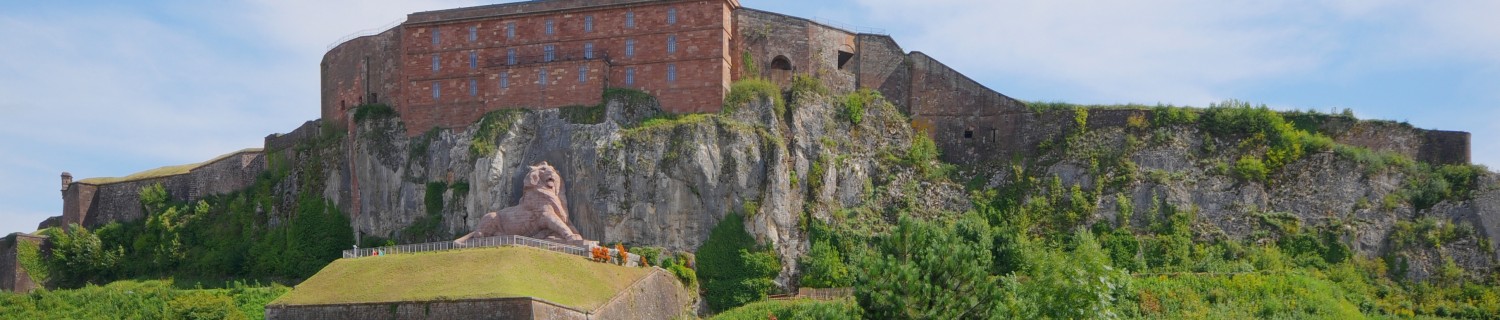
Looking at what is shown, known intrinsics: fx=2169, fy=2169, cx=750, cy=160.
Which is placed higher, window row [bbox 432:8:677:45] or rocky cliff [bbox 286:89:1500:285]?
window row [bbox 432:8:677:45]

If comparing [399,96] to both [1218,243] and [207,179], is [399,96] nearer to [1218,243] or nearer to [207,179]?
[207,179]

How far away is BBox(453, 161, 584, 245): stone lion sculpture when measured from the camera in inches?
2990

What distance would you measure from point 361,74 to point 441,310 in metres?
21.9

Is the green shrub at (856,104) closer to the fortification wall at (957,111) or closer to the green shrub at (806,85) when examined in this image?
the green shrub at (806,85)

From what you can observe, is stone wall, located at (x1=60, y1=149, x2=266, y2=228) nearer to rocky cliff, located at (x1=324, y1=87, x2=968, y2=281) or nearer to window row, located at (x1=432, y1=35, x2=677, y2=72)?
rocky cliff, located at (x1=324, y1=87, x2=968, y2=281)

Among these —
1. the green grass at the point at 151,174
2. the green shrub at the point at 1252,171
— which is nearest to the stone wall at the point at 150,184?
the green grass at the point at 151,174

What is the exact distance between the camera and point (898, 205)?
79688 millimetres

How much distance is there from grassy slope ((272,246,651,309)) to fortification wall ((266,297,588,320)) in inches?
10.0

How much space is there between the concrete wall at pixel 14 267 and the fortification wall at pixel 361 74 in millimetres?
13857

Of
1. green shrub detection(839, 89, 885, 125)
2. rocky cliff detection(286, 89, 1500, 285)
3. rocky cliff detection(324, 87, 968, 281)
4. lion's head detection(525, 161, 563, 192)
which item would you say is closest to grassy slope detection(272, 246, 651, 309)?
rocky cliff detection(324, 87, 968, 281)

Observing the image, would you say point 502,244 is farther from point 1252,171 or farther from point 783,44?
point 1252,171

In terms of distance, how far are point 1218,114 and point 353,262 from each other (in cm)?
3202

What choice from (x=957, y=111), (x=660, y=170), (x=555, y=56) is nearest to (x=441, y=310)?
(x=660, y=170)

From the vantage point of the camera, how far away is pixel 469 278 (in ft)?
224
